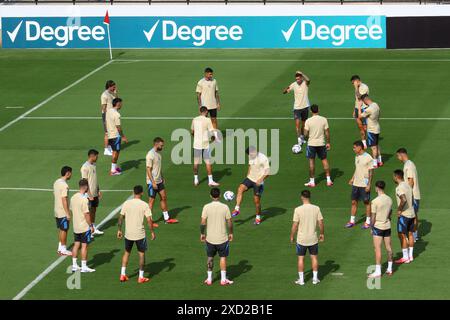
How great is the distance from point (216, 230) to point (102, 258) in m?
3.67

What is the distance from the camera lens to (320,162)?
121 feet

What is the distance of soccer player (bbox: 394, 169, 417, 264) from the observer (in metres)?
27.6

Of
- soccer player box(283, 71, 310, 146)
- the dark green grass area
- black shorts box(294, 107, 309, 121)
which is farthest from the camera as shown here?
black shorts box(294, 107, 309, 121)

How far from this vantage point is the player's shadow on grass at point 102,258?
28.3 meters

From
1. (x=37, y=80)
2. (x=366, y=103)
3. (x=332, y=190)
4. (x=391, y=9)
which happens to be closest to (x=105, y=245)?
(x=332, y=190)

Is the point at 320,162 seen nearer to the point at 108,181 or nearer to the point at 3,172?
the point at 108,181

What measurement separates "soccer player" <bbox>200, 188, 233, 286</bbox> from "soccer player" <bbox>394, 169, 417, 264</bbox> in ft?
13.3

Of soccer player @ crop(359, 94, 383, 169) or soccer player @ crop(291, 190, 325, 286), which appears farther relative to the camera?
soccer player @ crop(359, 94, 383, 169)

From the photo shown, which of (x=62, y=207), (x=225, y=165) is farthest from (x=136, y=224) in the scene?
(x=225, y=165)

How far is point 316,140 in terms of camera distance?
3409 cm

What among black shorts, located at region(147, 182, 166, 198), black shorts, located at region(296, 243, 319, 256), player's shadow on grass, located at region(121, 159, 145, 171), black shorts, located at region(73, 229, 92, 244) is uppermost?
player's shadow on grass, located at region(121, 159, 145, 171)

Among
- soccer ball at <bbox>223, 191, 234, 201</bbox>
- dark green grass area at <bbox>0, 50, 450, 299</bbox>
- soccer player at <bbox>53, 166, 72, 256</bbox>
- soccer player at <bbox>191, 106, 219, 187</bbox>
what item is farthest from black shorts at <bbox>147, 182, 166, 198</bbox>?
soccer player at <bbox>191, 106, 219, 187</bbox>

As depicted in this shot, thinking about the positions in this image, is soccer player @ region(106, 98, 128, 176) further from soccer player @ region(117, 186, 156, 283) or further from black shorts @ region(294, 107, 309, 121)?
soccer player @ region(117, 186, 156, 283)
